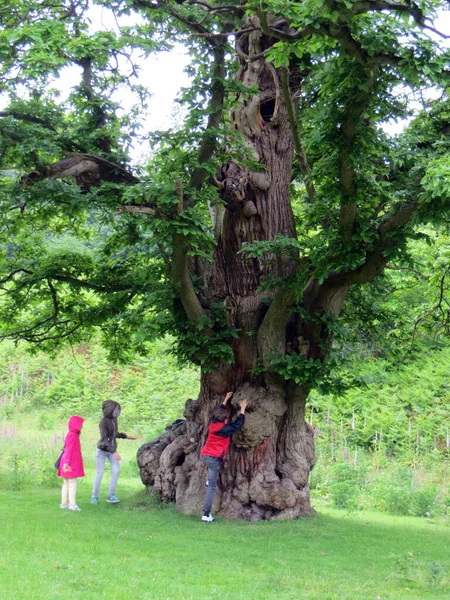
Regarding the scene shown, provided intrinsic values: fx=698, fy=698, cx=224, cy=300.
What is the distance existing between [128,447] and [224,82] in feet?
43.7

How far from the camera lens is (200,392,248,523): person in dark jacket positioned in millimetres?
10586

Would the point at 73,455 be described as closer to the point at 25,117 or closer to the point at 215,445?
the point at 215,445

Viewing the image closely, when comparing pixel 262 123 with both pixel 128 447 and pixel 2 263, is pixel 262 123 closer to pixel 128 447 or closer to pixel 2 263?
pixel 2 263

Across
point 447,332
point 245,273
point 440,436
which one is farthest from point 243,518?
point 440,436

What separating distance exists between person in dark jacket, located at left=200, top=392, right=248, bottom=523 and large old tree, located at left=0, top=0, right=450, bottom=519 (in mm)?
467

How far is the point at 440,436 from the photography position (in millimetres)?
18188

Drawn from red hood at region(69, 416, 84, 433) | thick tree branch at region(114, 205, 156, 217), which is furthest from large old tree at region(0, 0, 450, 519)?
red hood at region(69, 416, 84, 433)

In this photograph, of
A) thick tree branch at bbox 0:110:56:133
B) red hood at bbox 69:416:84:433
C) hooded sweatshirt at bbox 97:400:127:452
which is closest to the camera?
thick tree branch at bbox 0:110:56:133

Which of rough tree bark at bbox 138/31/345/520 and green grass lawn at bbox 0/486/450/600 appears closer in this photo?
green grass lawn at bbox 0/486/450/600

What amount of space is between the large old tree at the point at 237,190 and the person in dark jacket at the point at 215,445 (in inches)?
18.4

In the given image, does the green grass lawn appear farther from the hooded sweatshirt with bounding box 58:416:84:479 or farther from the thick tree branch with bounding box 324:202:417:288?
the thick tree branch with bounding box 324:202:417:288

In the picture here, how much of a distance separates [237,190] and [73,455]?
4934 mm

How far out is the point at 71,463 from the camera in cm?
1073

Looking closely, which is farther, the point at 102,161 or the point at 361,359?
the point at 361,359
